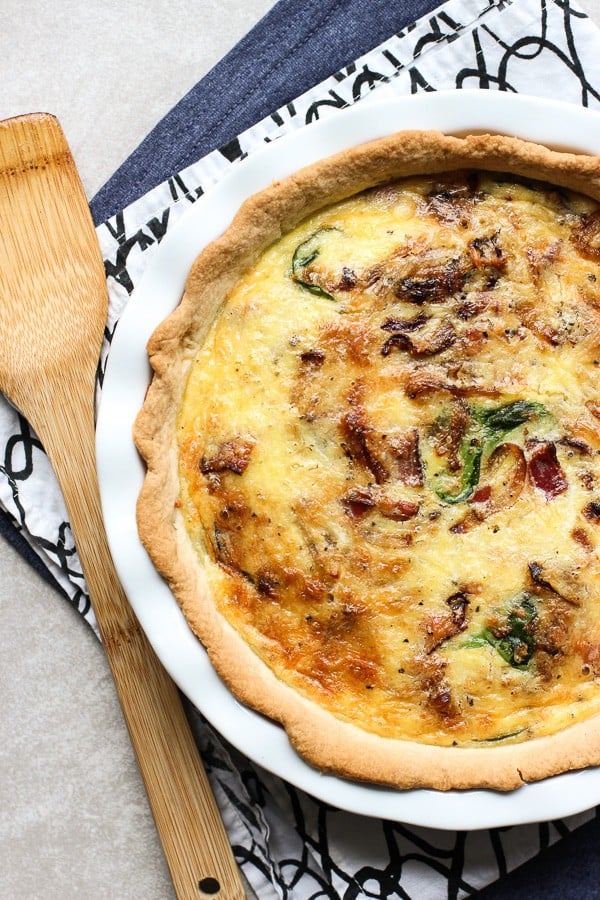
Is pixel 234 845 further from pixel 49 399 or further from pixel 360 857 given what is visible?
pixel 49 399

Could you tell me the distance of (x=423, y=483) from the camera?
2314 mm

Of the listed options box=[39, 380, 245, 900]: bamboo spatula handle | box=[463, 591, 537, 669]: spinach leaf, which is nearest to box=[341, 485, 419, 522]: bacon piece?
box=[463, 591, 537, 669]: spinach leaf

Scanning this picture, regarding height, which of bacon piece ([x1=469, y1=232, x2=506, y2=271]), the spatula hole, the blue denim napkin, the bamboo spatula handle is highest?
the blue denim napkin

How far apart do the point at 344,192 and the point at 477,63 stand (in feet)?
2.40

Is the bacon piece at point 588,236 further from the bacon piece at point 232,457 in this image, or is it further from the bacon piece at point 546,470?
the bacon piece at point 232,457

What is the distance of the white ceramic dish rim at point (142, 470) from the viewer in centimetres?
229

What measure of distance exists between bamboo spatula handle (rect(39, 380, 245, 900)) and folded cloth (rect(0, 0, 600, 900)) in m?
0.06

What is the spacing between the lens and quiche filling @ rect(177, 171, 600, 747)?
232 centimetres

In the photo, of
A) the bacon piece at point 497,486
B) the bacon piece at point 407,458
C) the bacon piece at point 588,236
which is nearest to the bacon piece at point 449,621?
the bacon piece at point 497,486

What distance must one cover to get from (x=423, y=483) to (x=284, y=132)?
124 centimetres

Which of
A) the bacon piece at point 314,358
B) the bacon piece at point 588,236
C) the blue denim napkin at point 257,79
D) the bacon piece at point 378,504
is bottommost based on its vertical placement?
the bacon piece at point 378,504

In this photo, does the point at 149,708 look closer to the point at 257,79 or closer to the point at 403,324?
the point at 403,324

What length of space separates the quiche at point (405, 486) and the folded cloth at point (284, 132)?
1.56 feet

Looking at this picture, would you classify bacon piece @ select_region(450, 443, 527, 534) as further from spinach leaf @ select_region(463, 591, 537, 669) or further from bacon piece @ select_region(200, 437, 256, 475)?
bacon piece @ select_region(200, 437, 256, 475)
